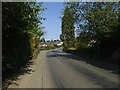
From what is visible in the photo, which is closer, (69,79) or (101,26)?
(69,79)

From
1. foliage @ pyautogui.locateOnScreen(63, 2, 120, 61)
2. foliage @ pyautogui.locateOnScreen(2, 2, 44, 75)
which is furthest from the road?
foliage @ pyautogui.locateOnScreen(63, 2, 120, 61)

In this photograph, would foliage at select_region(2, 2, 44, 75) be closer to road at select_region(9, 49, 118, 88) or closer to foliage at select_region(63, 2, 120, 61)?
road at select_region(9, 49, 118, 88)

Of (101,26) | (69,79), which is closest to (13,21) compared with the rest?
(69,79)

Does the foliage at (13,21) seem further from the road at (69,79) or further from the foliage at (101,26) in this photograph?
the foliage at (101,26)

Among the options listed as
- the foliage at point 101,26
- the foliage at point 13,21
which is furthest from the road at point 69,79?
the foliage at point 101,26

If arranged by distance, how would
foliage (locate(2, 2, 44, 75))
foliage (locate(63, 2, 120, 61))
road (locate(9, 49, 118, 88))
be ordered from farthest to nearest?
foliage (locate(63, 2, 120, 61)) → foliage (locate(2, 2, 44, 75)) → road (locate(9, 49, 118, 88))

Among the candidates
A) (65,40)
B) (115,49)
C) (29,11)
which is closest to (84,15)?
(115,49)

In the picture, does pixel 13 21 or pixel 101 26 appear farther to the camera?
pixel 101 26

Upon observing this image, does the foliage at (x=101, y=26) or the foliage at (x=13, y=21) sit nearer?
the foliage at (x=13, y=21)

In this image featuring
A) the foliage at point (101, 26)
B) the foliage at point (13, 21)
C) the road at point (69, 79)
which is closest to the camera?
the road at point (69, 79)

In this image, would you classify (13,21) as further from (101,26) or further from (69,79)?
(101,26)

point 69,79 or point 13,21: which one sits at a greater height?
point 13,21

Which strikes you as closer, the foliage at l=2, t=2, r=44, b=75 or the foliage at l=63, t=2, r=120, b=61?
the foliage at l=2, t=2, r=44, b=75

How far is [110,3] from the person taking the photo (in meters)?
37.2
